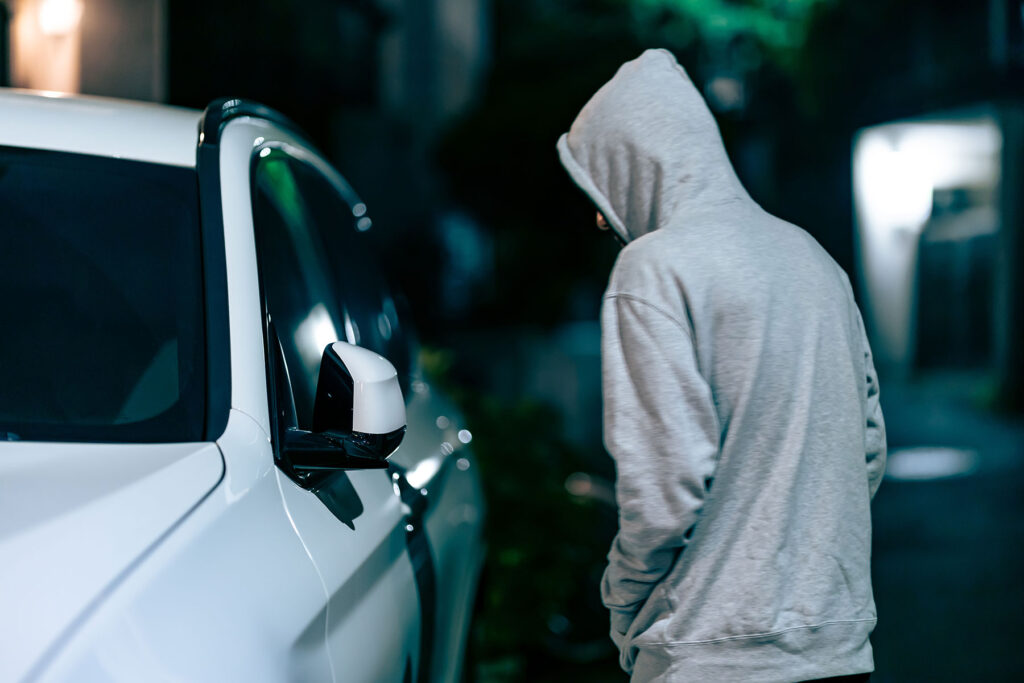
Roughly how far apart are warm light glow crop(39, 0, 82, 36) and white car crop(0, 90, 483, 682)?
10.4 ft

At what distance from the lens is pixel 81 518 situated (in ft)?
5.09

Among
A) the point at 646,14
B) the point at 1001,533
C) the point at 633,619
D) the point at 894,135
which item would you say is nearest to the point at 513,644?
the point at 633,619

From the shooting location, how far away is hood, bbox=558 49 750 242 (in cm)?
216

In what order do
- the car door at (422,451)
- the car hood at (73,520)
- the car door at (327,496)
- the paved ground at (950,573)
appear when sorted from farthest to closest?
the paved ground at (950,573)
the car door at (422,451)
the car door at (327,496)
the car hood at (73,520)

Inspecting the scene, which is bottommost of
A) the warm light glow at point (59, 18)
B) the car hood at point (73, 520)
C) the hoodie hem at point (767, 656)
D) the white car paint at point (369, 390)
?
the hoodie hem at point (767, 656)

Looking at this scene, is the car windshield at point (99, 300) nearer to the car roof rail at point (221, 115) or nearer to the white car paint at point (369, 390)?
the car roof rail at point (221, 115)

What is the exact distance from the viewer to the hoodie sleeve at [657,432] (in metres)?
1.91

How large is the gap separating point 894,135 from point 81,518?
14809mm

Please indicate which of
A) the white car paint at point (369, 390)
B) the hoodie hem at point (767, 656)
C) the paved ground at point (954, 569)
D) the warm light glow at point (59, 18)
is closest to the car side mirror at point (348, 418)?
the white car paint at point (369, 390)

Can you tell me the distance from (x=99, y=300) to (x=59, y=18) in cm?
390

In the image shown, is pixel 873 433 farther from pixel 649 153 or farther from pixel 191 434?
pixel 191 434

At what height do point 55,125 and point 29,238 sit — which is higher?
point 55,125

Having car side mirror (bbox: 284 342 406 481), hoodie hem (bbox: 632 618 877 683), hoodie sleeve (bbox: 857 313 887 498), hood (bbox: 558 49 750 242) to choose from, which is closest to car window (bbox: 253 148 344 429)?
car side mirror (bbox: 284 342 406 481)

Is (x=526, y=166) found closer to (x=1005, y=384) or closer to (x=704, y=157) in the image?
(x=1005, y=384)
